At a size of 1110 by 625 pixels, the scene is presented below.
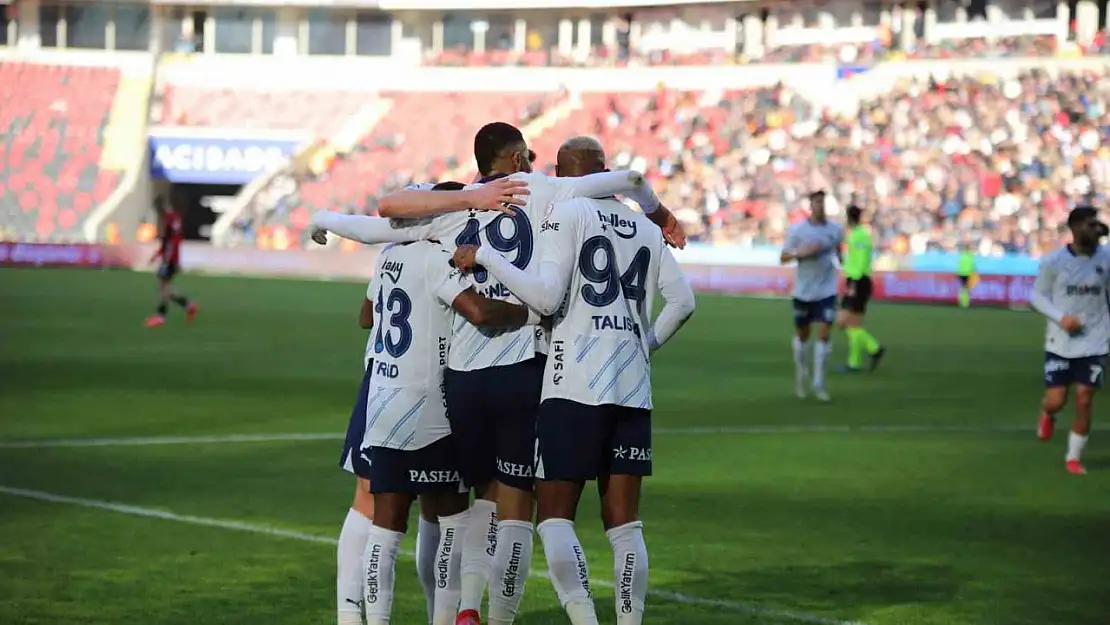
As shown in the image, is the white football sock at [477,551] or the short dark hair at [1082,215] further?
the short dark hair at [1082,215]

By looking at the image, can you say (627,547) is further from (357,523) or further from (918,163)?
(918,163)

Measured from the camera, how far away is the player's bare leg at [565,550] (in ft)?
23.6

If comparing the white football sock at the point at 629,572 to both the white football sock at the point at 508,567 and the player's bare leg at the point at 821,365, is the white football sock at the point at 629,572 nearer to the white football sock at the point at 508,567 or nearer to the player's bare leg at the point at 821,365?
the white football sock at the point at 508,567

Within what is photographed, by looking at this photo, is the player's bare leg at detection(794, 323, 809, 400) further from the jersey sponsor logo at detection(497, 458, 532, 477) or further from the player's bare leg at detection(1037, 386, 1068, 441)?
the jersey sponsor logo at detection(497, 458, 532, 477)

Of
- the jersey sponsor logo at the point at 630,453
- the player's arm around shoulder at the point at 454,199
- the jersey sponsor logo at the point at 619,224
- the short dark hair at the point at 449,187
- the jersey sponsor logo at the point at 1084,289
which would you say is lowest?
the jersey sponsor logo at the point at 630,453

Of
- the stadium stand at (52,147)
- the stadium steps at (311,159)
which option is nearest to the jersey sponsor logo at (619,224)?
the stadium steps at (311,159)

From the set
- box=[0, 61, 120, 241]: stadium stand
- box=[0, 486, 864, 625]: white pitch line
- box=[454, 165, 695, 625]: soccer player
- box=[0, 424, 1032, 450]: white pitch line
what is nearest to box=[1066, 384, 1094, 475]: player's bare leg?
box=[0, 424, 1032, 450]: white pitch line

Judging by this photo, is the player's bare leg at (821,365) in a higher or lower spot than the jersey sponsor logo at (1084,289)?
lower

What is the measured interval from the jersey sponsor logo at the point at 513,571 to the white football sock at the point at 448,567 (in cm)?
23

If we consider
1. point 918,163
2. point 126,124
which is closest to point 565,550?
point 918,163

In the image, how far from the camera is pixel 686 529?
37.5ft

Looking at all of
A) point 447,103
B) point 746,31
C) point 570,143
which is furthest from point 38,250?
point 570,143

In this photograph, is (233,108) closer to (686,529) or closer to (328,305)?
(328,305)

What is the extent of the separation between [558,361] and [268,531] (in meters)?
4.32
